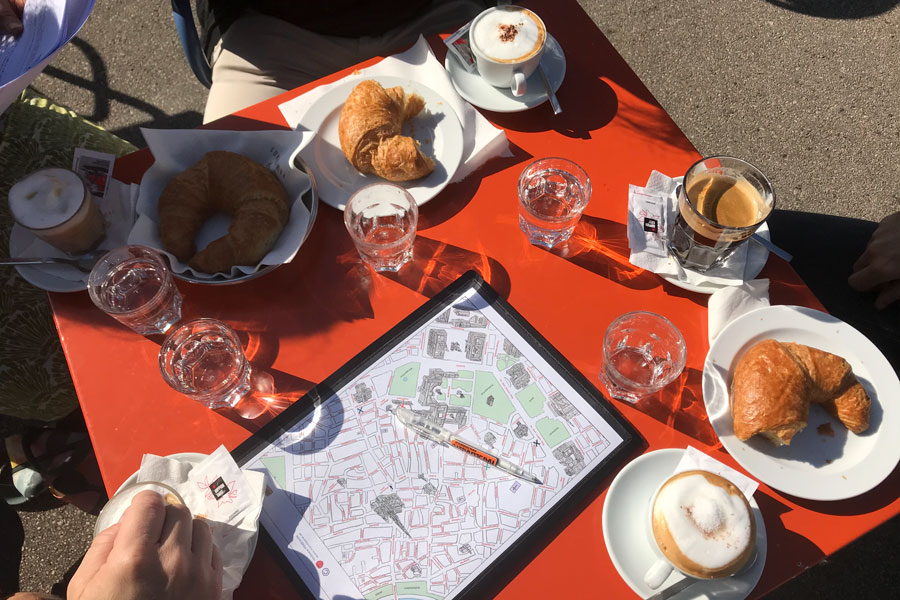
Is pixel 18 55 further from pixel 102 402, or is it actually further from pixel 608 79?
pixel 608 79

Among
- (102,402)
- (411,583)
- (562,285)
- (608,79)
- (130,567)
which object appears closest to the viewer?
(130,567)

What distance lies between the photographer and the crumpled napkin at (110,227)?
1.47 metres

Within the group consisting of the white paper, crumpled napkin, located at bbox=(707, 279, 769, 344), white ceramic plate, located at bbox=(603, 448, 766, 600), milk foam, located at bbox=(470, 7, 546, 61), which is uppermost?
the white paper

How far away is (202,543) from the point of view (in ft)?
3.72

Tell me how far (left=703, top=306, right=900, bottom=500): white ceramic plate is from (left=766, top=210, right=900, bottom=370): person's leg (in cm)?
91

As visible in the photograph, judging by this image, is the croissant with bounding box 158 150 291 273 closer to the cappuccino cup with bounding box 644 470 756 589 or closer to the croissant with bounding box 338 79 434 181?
the croissant with bounding box 338 79 434 181

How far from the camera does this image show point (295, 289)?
60.3 inches

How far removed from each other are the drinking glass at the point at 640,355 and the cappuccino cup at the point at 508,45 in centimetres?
77

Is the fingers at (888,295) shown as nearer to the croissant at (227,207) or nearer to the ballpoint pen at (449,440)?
→ the ballpoint pen at (449,440)

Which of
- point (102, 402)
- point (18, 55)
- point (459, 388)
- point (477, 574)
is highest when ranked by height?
point (18, 55)

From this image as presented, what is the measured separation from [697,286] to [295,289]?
3.53ft

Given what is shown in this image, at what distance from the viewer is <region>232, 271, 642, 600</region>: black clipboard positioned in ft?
4.00

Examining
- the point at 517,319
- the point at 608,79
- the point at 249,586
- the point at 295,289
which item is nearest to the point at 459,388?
the point at 517,319

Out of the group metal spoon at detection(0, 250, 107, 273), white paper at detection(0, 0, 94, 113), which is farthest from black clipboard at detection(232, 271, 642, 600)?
white paper at detection(0, 0, 94, 113)
